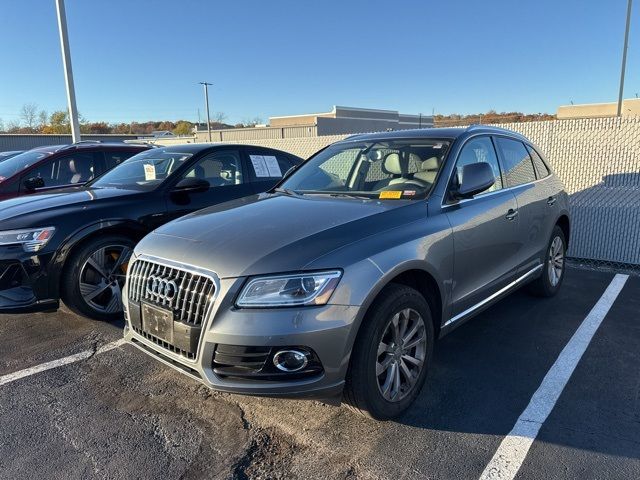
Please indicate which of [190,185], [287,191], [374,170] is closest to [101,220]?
[190,185]

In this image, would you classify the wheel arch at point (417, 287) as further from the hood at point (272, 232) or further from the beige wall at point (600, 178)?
the beige wall at point (600, 178)

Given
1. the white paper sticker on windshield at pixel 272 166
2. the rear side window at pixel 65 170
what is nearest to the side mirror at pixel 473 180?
the white paper sticker on windshield at pixel 272 166

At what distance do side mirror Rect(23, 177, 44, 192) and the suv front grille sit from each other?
4178 millimetres

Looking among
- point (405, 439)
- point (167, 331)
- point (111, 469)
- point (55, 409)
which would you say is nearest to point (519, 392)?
point (405, 439)

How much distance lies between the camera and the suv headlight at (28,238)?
4.01 meters

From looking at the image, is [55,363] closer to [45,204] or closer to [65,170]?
[45,204]

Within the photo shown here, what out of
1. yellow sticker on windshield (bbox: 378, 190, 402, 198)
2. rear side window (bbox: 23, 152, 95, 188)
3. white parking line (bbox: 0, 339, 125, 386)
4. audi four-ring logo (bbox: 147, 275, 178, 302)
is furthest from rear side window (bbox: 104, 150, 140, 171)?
yellow sticker on windshield (bbox: 378, 190, 402, 198)

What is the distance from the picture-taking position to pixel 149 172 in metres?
5.41

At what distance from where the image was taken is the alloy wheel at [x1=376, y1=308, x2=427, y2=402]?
2.78 metres

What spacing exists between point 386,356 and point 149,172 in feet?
12.3

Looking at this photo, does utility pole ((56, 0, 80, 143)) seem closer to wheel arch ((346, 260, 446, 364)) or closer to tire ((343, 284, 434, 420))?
wheel arch ((346, 260, 446, 364))

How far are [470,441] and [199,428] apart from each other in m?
1.58

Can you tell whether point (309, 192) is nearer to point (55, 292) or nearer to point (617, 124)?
point (55, 292)

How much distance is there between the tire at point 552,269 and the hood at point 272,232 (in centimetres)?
244
